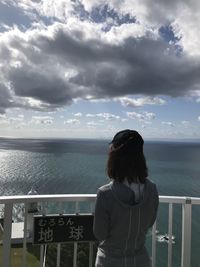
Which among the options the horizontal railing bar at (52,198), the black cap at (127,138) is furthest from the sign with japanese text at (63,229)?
the black cap at (127,138)

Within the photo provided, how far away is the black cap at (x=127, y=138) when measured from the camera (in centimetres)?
155

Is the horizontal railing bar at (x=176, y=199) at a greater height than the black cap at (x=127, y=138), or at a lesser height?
lesser

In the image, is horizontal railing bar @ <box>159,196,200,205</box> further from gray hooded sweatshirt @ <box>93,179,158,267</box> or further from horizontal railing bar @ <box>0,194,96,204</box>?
gray hooded sweatshirt @ <box>93,179,158,267</box>

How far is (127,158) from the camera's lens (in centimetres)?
154

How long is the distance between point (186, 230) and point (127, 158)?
1.41m

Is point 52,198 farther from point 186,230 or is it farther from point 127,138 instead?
point 186,230

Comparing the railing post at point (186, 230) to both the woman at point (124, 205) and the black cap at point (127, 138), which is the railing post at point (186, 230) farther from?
the black cap at point (127, 138)

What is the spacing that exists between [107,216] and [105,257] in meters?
0.26

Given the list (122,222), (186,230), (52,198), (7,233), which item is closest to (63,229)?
(52,198)

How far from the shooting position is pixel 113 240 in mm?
1576

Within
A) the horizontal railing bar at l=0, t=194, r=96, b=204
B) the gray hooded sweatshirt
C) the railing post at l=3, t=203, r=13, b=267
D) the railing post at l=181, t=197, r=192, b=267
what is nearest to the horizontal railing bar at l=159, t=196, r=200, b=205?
the railing post at l=181, t=197, r=192, b=267

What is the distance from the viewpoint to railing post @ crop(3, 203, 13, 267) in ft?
7.45

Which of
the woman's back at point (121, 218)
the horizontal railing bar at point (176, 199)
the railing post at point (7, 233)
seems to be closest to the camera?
the woman's back at point (121, 218)

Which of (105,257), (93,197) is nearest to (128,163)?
(105,257)
